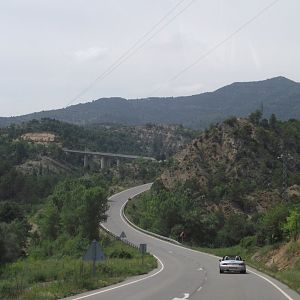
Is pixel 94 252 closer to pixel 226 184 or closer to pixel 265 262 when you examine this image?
pixel 265 262

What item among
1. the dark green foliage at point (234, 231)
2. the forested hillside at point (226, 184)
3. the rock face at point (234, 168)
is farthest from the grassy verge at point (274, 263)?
the rock face at point (234, 168)

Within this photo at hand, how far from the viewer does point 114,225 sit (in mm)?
97688

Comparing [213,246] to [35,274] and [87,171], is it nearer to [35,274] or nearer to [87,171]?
[35,274]

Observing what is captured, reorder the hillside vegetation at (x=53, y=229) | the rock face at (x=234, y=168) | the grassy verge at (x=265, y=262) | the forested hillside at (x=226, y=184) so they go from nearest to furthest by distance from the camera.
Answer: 1. the hillside vegetation at (x=53, y=229)
2. the grassy verge at (x=265, y=262)
3. the forested hillside at (x=226, y=184)
4. the rock face at (x=234, y=168)

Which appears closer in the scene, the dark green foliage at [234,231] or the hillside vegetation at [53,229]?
the hillside vegetation at [53,229]

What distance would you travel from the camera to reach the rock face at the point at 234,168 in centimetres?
10456

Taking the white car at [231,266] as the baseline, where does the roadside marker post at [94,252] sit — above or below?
above

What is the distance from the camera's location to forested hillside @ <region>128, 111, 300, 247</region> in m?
94.9

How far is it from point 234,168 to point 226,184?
17.4 ft

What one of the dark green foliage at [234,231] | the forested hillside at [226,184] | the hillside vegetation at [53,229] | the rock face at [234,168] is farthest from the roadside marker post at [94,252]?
the rock face at [234,168]

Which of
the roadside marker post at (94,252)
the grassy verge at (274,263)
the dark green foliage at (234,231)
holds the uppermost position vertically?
the roadside marker post at (94,252)

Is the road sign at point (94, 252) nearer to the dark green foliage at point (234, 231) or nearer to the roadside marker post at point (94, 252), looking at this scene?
the roadside marker post at point (94, 252)

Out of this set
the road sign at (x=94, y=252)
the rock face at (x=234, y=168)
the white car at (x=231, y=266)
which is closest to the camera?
the road sign at (x=94, y=252)

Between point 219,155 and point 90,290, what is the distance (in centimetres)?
9558
